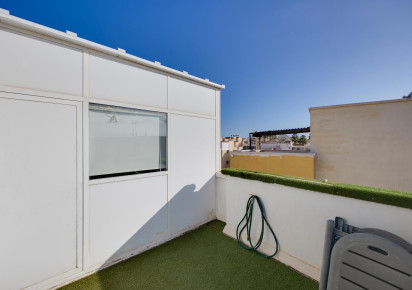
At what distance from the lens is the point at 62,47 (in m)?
1.85

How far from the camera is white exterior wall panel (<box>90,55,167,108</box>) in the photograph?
209 cm

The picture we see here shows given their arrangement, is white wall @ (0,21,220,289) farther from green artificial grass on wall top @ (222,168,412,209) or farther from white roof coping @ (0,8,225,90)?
green artificial grass on wall top @ (222,168,412,209)

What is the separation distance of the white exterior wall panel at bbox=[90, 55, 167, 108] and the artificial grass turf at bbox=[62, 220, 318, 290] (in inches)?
94.1

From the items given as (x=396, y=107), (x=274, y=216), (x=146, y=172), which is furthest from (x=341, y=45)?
(x=146, y=172)

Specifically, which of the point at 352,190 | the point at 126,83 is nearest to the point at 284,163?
the point at 352,190

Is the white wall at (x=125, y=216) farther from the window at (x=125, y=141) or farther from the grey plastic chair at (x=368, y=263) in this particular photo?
the grey plastic chair at (x=368, y=263)

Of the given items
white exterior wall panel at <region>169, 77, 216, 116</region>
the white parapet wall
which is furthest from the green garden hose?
white exterior wall panel at <region>169, 77, 216, 116</region>

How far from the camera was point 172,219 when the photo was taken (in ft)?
9.28

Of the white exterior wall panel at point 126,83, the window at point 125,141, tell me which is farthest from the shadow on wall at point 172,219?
the white exterior wall panel at point 126,83

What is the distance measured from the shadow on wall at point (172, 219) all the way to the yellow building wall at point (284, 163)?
170 inches

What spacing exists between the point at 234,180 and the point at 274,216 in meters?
0.87

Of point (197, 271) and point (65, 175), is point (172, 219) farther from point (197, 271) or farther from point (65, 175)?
point (65, 175)

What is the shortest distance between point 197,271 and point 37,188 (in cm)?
219

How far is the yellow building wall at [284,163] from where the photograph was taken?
6.12m
